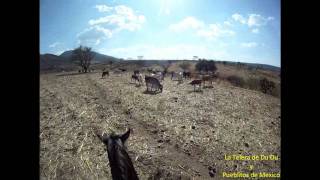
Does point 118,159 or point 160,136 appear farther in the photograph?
point 160,136

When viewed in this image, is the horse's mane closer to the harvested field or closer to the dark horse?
the dark horse

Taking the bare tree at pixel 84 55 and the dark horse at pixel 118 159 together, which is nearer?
the dark horse at pixel 118 159

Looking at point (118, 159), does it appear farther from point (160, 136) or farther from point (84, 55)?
point (84, 55)

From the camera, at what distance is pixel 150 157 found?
7609 mm

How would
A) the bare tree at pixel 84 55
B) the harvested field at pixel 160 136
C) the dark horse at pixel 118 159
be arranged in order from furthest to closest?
the bare tree at pixel 84 55 → the harvested field at pixel 160 136 → the dark horse at pixel 118 159

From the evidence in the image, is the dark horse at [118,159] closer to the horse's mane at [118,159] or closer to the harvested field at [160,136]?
the horse's mane at [118,159]

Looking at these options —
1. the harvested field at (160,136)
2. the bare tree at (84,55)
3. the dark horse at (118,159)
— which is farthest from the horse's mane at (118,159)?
the bare tree at (84,55)

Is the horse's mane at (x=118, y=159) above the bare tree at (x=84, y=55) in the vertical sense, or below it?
below

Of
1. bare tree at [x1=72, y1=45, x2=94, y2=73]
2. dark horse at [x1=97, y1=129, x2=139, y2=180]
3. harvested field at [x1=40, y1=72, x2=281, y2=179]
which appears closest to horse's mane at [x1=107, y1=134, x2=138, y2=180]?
dark horse at [x1=97, y1=129, x2=139, y2=180]

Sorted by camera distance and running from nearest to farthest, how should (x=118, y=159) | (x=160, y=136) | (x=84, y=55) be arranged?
1. (x=118, y=159)
2. (x=160, y=136)
3. (x=84, y=55)

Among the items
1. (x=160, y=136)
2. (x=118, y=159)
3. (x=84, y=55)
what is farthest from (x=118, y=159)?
(x=84, y=55)
